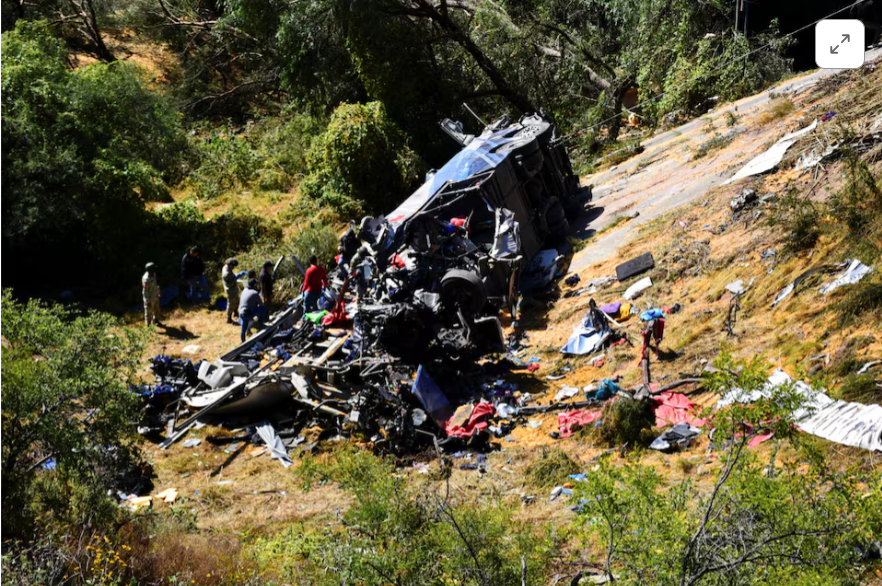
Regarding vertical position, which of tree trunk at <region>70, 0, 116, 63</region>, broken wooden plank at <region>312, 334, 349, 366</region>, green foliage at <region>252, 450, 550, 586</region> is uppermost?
tree trunk at <region>70, 0, 116, 63</region>

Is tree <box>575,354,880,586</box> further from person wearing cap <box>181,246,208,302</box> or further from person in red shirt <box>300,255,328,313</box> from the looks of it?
person wearing cap <box>181,246,208,302</box>

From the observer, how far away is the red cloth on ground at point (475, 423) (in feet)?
31.2

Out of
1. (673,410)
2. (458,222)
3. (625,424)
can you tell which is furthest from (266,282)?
(673,410)

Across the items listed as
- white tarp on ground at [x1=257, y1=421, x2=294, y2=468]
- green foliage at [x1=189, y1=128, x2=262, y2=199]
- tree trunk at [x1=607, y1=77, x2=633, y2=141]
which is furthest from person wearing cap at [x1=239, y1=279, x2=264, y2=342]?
tree trunk at [x1=607, y1=77, x2=633, y2=141]

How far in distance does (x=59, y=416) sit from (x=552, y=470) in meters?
4.75

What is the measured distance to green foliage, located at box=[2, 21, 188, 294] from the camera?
49.1 feet

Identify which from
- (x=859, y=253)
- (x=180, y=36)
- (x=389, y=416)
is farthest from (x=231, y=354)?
(x=180, y=36)

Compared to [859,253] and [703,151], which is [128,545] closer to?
[859,253]

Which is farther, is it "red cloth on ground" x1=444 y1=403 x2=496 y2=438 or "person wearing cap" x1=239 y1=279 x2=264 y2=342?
"person wearing cap" x1=239 y1=279 x2=264 y2=342

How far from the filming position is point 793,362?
8.61 metres

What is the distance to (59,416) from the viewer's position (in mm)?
6684

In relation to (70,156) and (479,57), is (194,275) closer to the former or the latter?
(70,156)

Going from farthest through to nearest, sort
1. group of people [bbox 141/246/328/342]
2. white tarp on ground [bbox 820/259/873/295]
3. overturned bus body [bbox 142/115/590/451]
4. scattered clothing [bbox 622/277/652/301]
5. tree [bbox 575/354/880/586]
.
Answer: group of people [bbox 141/246/328/342], scattered clothing [bbox 622/277/652/301], overturned bus body [bbox 142/115/590/451], white tarp on ground [bbox 820/259/873/295], tree [bbox 575/354/880/586]

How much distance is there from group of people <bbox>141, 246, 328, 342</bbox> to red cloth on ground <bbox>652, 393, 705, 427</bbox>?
5956 millimetres
